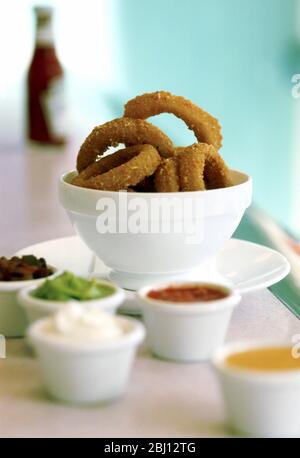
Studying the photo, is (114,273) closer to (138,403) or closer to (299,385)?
(138,403)

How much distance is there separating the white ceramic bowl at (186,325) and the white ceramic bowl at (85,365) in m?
0.08

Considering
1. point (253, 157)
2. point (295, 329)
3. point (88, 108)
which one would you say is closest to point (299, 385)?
point (295, 329)

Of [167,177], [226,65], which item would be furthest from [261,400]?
[226,65]

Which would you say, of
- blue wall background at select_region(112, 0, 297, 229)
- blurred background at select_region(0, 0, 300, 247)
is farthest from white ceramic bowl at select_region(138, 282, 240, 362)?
blue wall background at select_region(112, 0, 297, 229)

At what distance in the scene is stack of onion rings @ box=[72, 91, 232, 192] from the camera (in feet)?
3.49

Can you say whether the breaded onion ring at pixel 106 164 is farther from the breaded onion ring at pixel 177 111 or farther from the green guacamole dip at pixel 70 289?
the green guacamole dip at pixel 70 289

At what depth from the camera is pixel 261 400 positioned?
2.53 feet

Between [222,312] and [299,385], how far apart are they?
0.18 m

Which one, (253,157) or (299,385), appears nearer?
(299,385)

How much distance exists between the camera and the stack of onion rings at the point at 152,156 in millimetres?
1062

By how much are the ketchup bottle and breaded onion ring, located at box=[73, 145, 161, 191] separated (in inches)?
55.5

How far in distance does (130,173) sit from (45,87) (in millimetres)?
1480

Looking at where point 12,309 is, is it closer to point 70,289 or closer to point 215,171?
point 70,289

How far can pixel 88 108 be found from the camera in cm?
319
